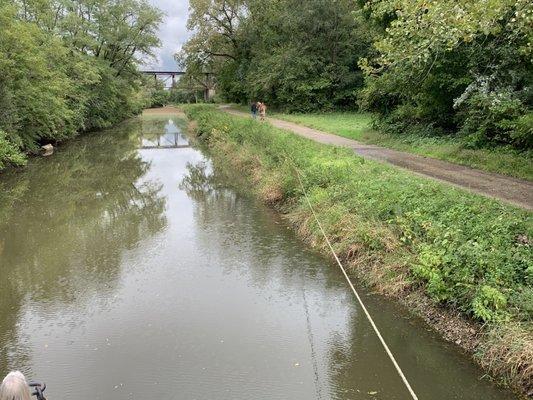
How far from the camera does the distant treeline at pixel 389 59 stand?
8414mm

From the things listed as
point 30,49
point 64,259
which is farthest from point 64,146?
point 64,259

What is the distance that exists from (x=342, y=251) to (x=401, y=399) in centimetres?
423

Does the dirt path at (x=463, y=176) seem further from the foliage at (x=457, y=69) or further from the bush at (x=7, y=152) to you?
the bush at (x=7, y=152)

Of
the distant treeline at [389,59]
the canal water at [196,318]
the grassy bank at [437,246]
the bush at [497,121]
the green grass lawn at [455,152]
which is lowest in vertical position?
the canal water at [196,318]

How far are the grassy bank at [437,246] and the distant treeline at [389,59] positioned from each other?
2.64 m

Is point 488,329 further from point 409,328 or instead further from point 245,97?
point 245,97

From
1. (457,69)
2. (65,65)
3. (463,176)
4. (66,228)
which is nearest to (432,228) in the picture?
(463,176)

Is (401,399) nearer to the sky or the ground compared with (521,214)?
nearer to the ground

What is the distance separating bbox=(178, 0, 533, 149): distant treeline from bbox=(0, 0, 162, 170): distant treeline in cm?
605

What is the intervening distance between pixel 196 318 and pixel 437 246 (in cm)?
387

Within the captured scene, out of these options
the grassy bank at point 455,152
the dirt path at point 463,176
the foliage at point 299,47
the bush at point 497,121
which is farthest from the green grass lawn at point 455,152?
the foliage at point 299,47

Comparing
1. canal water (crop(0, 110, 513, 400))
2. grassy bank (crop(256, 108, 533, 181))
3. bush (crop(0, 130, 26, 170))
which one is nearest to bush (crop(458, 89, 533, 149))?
grassy bank (crop(256, 108, 533, 181))

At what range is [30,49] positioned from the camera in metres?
21.2

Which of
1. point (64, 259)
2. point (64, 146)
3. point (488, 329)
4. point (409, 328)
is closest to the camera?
point (488, 329)
